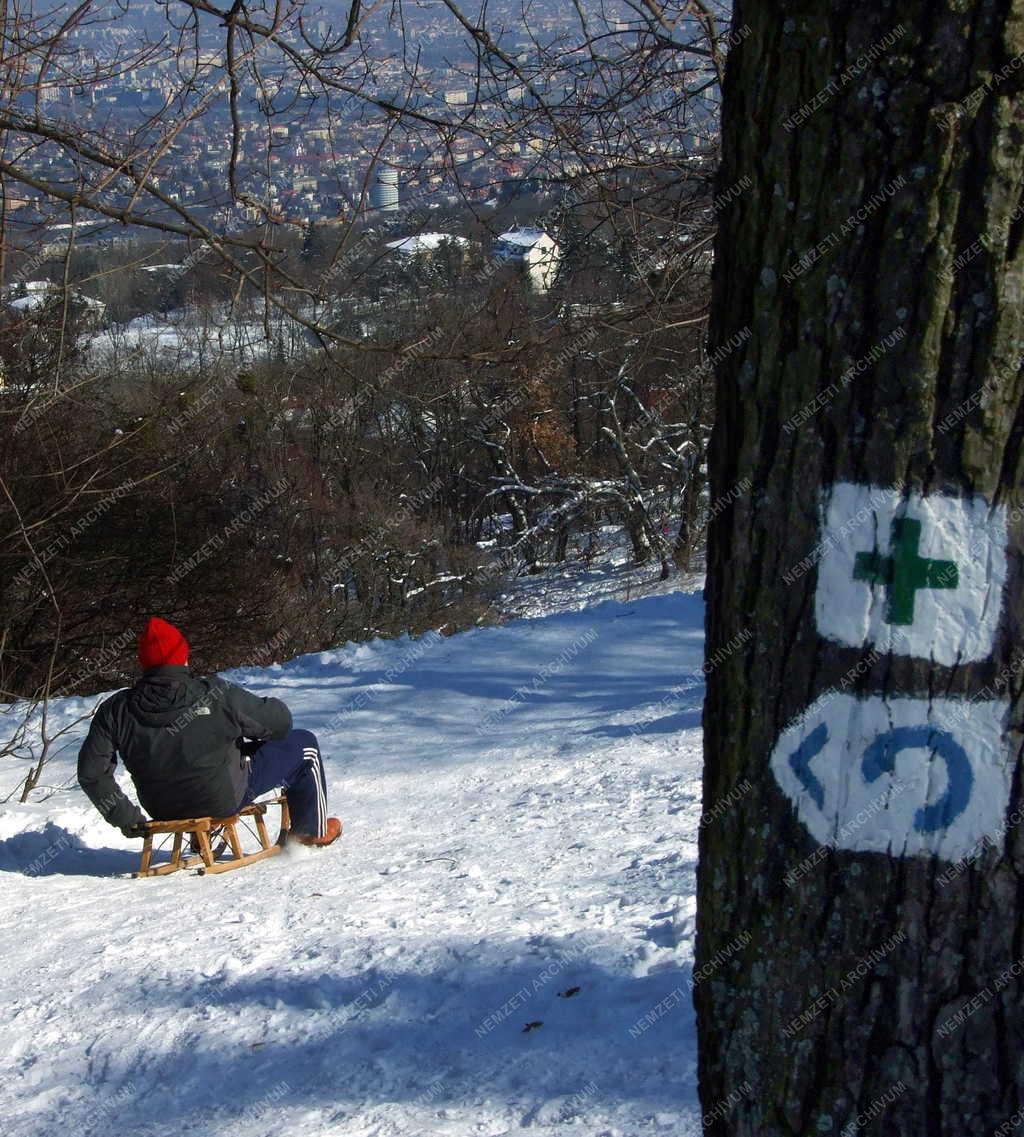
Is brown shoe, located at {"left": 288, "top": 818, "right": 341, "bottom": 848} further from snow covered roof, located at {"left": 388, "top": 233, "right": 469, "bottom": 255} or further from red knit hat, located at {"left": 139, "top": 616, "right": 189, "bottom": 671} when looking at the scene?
snow covered roof, located at {"left": 388, "top": 233, "right": 469, "bottom": 255}

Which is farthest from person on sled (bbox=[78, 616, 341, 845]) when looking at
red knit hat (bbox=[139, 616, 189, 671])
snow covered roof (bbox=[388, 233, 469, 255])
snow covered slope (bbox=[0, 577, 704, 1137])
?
snow covered roof (bbox=[388, 233, 469, 255])

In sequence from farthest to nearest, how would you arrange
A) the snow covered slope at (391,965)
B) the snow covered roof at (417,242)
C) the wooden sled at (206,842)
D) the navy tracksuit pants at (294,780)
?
the navy tracksuit pants at (294,780)
the wooden sled at (206,842)
the snow covered roof at (417,242)
the snow covered slope at (391,965)

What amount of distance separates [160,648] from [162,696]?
23cm

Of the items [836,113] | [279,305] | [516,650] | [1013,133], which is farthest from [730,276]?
[516,650]

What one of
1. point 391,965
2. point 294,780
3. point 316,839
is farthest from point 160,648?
point 391,965

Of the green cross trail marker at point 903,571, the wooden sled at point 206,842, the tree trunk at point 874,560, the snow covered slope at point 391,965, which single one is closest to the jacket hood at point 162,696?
the wooden sled at point 206,842

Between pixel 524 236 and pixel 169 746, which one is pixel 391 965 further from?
pixel 524 236

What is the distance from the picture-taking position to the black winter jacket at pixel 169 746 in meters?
5.50

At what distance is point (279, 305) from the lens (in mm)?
4969

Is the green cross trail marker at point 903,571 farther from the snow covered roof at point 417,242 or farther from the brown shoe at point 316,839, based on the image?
the brown shoe at point 316,839

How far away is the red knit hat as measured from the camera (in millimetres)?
5461

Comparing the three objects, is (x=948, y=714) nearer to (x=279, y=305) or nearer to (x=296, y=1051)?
(x=296, y=1051)

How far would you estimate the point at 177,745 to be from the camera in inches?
218

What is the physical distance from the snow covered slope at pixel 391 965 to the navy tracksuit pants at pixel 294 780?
0.19 meters
